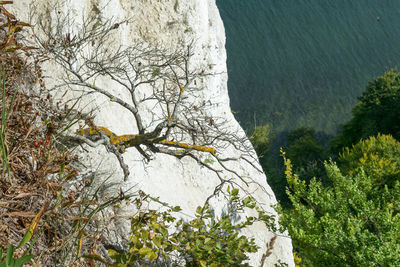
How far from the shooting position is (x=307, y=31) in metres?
35.1

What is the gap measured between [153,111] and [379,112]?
23.6m

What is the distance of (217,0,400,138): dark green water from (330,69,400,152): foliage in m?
4.82

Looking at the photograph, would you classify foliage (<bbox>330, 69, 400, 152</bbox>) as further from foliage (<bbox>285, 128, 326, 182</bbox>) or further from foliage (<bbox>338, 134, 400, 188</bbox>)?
foliage (<bbox>338, 134, 400, 188</bbox>)

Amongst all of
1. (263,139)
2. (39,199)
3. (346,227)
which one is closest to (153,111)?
(39,199)

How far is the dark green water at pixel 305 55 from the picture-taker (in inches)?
1296

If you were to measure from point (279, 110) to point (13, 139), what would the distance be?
103 ft

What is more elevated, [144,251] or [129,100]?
[129,100]

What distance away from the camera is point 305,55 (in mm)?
34281

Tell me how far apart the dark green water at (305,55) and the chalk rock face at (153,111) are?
22337mm

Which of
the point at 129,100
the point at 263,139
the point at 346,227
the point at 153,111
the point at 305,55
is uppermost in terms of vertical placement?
the point at 305,55

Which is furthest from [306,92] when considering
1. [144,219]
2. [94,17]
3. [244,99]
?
[144,219]

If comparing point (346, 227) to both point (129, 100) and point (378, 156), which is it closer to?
point (129, 100)

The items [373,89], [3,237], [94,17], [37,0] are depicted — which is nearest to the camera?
[3,237]

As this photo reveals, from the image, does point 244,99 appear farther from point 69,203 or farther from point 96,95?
point 69,203
